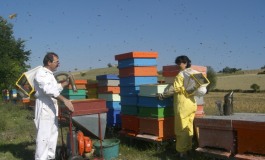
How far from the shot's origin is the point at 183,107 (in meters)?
6.13

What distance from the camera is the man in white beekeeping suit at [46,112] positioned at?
18.6 feet

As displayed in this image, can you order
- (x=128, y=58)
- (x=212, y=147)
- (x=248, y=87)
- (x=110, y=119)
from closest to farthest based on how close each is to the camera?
(x=212, y=147), (x=128, y=58), (x=110, y=119), (x=248, y=87)

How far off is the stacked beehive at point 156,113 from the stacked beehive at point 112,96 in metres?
2.02

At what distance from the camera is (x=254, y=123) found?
484 cm

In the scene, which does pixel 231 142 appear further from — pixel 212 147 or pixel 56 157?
pixel 56 157

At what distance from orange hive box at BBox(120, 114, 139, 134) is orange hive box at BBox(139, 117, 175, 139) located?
48 centimetres

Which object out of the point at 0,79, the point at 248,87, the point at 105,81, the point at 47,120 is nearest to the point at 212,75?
the point at 248,87

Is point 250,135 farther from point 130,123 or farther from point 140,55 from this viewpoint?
point 130,123

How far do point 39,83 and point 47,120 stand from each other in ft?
2.31

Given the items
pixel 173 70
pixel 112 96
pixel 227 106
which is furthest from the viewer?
pixel 112 96

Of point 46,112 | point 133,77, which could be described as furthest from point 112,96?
point 46,112

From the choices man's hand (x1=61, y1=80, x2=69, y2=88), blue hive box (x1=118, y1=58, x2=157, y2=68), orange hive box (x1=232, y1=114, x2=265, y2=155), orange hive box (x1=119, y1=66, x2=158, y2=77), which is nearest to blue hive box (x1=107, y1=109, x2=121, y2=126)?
orange hive box (x1=119, y1=66, x2=158, y2=77)

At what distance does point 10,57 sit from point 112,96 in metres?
28.1

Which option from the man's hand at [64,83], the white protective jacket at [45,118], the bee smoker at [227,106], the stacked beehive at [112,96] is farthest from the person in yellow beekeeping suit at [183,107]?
the stacked beehive at [112,96]
